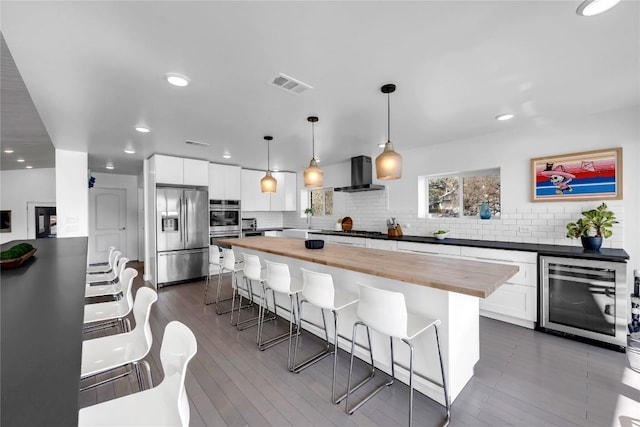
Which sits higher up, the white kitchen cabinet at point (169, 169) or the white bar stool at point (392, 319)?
the white kitchen cabinet at point (169, 169)

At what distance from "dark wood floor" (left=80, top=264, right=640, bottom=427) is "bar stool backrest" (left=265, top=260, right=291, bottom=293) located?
66 cm

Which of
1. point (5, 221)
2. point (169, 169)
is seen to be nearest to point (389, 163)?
point (169, 169)

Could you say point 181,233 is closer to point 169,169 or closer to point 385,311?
point 169,169

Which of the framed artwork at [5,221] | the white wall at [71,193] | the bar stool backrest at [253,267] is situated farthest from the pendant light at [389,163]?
the framed artwork at [5,221]

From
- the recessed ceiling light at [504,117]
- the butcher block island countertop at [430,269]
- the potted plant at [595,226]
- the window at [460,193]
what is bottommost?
the butcher block island countertop at [430,269]

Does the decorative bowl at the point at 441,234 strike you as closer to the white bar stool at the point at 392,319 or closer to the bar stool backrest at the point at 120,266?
the white bar stool at the point at 392,319

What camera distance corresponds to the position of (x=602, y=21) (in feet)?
5.33

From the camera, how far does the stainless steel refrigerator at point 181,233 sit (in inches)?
199

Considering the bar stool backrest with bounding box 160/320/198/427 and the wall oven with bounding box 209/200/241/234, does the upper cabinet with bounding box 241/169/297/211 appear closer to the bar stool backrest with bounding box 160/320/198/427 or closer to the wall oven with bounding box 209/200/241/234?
the wall oven with bounding box 209/200/241/234

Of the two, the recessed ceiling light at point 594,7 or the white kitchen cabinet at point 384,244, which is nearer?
the recessed ceiling light at point 594,7

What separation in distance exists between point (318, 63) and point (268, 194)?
5.14 meters

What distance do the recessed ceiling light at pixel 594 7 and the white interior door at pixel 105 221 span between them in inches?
349

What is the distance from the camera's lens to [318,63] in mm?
2020

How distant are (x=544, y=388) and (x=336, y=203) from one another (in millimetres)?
4643
